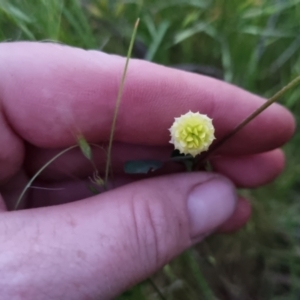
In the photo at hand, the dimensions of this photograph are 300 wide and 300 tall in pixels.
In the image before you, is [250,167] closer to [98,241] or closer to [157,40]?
[157,40]

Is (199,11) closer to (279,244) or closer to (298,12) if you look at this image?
(298,12)

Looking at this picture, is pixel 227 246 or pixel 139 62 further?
pixel 227 246

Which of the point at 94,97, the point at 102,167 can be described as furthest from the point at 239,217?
the point at 94,97

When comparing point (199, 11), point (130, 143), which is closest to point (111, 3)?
point (199, 11)

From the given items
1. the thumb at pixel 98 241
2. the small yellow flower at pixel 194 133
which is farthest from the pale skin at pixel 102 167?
the small yellow flower at pixel 194 133

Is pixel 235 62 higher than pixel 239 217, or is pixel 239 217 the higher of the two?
pixel 235 62

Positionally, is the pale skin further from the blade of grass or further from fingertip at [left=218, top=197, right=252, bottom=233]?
the blade of grass
